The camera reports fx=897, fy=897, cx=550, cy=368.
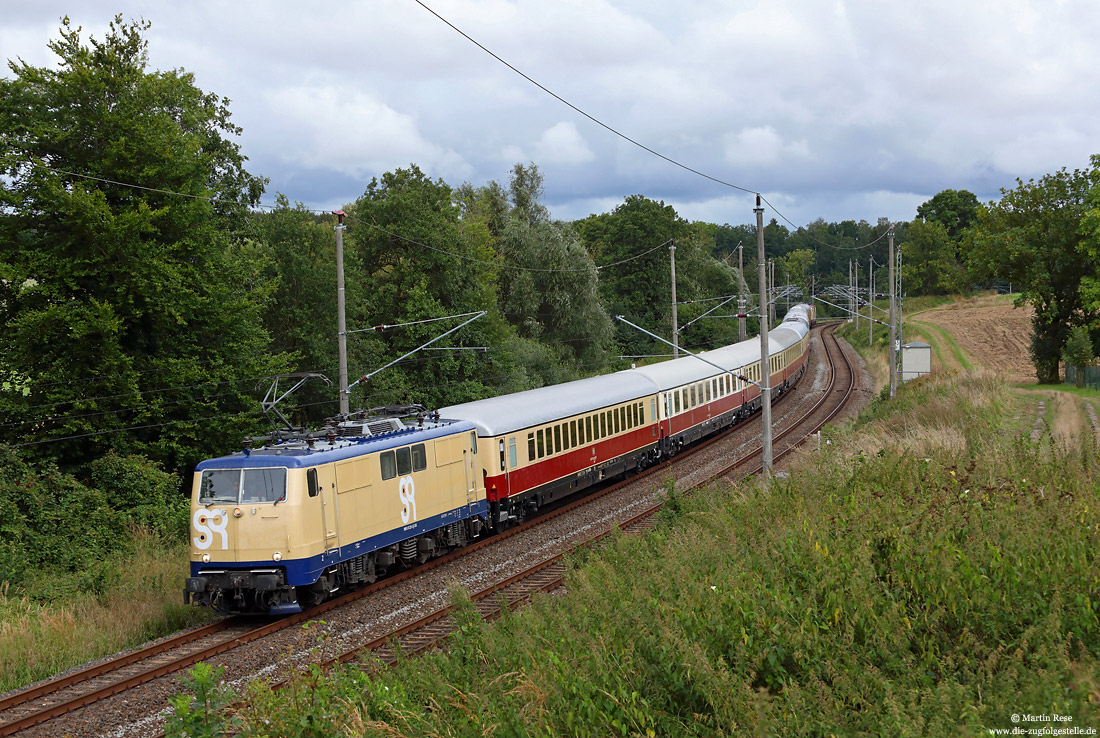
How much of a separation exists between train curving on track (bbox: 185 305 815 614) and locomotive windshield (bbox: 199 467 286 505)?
0.06ft

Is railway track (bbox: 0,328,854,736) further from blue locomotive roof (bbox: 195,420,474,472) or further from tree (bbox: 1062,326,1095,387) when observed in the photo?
tree (bbox: 1062,326,1095,387)

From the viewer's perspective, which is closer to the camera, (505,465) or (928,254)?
(505,465)

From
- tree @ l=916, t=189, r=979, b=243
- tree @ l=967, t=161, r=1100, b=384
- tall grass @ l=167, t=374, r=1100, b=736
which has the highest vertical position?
tree @ l=916, t=189, r=979, b=243

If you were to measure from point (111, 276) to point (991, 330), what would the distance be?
68.1m

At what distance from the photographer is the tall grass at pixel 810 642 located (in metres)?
6.93

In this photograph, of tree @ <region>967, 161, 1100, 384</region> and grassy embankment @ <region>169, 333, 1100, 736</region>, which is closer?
grassy embankment @ <region>169, 333, 1100, 736</region>

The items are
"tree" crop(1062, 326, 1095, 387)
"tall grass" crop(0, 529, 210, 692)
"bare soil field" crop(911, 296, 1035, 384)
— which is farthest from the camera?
"bare soil field" crop(911, 296, 1035, 384)

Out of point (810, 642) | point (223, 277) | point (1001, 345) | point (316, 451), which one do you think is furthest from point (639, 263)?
point (810, 642)

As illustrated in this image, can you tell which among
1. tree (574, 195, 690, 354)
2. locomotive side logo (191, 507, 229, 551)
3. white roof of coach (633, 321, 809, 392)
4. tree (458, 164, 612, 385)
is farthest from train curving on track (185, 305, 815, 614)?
tree (574, 195, 690, 354)

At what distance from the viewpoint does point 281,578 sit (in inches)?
576

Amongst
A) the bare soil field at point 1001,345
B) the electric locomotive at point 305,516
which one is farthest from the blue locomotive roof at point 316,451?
the bare soil field at point 1001,345

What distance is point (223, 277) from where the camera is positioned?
29922 mm

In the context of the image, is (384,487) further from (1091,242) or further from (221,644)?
(1091,242)

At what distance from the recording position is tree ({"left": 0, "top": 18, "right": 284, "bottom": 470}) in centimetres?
2542
